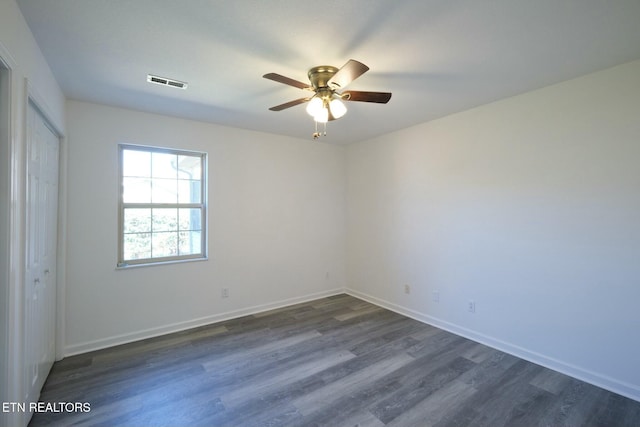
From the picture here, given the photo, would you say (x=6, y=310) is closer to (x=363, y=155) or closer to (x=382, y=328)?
(x=382, y=328)

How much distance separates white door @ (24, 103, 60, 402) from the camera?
181cm

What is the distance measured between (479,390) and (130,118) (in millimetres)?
4199

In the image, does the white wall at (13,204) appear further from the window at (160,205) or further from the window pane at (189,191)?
the window pane at (189,191)

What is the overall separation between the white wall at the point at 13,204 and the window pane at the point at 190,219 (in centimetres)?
179

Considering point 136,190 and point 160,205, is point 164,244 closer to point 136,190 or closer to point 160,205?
point 160,205

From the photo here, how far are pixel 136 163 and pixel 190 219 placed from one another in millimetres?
856

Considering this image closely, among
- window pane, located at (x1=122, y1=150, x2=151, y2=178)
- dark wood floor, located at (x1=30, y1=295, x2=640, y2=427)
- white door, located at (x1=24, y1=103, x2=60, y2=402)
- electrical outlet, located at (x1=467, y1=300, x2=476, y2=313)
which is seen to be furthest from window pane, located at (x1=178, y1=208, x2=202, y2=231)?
electrical outlet, located at (x1=467, y1=300, x2=476, y2=313)

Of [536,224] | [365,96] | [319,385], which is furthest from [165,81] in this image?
[536,224]

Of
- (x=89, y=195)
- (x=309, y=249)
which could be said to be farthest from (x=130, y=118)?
(x=309, y=249)

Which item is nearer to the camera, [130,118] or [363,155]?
[130,118]

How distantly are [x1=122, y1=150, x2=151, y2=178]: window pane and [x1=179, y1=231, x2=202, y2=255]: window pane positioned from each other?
0.82 m

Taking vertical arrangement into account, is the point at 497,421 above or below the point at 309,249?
below

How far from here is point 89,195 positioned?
2.82 metres

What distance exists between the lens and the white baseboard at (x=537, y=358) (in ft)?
6.98
